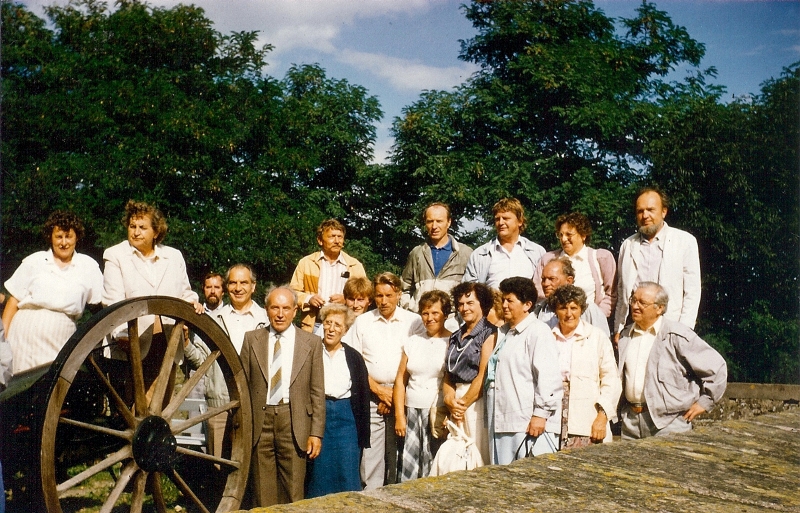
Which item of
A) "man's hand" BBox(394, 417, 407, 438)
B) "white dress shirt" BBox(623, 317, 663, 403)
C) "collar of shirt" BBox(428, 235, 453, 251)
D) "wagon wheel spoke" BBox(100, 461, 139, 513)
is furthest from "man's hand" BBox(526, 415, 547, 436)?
"wagon wheel spoke" BBox(100, 461, 139, 513)

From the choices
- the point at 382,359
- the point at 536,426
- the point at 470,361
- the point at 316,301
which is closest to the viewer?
the point at 536,426

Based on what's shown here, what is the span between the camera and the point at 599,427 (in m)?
4.63

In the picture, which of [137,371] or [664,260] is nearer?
[137,371]

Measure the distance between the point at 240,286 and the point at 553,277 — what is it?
2.15 metres

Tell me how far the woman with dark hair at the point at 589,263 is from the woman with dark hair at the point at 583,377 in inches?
27.9

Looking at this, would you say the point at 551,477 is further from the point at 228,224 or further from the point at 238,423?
the point at 228,224

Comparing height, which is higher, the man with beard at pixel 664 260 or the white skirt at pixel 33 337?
the man with beard at pixel 664 260

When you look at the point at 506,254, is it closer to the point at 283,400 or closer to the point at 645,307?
the point at 645,307

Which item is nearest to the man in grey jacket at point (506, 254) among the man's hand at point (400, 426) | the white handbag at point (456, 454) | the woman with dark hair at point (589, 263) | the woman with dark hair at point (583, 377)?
the woman with dark hair at point (589, 263)

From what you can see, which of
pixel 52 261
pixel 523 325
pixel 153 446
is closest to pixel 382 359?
pixel 523 325

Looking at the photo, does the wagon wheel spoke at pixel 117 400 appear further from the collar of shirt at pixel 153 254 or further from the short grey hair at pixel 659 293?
the short grey hair at pixel 659 293

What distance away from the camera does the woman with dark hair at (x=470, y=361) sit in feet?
16.0

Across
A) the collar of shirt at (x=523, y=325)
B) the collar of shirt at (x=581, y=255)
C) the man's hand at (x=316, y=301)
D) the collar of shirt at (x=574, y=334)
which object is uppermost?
the collar of shirt at (x=581, y=255)

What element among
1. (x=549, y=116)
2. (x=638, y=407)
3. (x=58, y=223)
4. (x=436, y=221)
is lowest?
(x=638, y=407)
